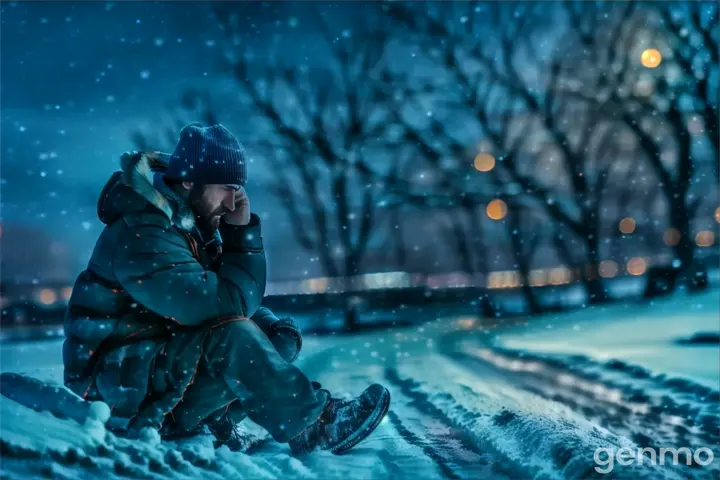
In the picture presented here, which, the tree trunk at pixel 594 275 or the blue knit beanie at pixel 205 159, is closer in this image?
the blue knit beanie at pixel 205 159

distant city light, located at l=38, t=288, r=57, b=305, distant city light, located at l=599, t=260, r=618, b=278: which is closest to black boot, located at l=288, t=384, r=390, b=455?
distant city light, located at l=38, t=288, r=57, b=305

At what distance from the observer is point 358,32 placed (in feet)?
25.7

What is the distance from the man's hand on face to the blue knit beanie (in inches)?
2.3

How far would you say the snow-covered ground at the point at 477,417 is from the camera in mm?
2225

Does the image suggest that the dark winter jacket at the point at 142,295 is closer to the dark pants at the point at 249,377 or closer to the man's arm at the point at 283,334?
the dark pants at the point at 249,377

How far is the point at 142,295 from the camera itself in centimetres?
219

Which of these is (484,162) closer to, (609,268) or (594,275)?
(594,275)

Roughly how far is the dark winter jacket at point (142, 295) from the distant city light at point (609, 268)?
8769mm

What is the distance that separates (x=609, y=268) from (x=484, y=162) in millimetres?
2849

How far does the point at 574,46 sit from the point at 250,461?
27.8 feet

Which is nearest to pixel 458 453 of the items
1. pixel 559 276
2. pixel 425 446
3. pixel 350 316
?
pixel 425 446

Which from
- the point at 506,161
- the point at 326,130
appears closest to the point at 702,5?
the point at 506,161

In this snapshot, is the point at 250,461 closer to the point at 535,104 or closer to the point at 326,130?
the point at 326,130

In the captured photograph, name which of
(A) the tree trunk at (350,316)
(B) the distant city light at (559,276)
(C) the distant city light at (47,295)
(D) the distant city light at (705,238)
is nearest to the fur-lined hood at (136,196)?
(C) the distant city light at (47,295)
